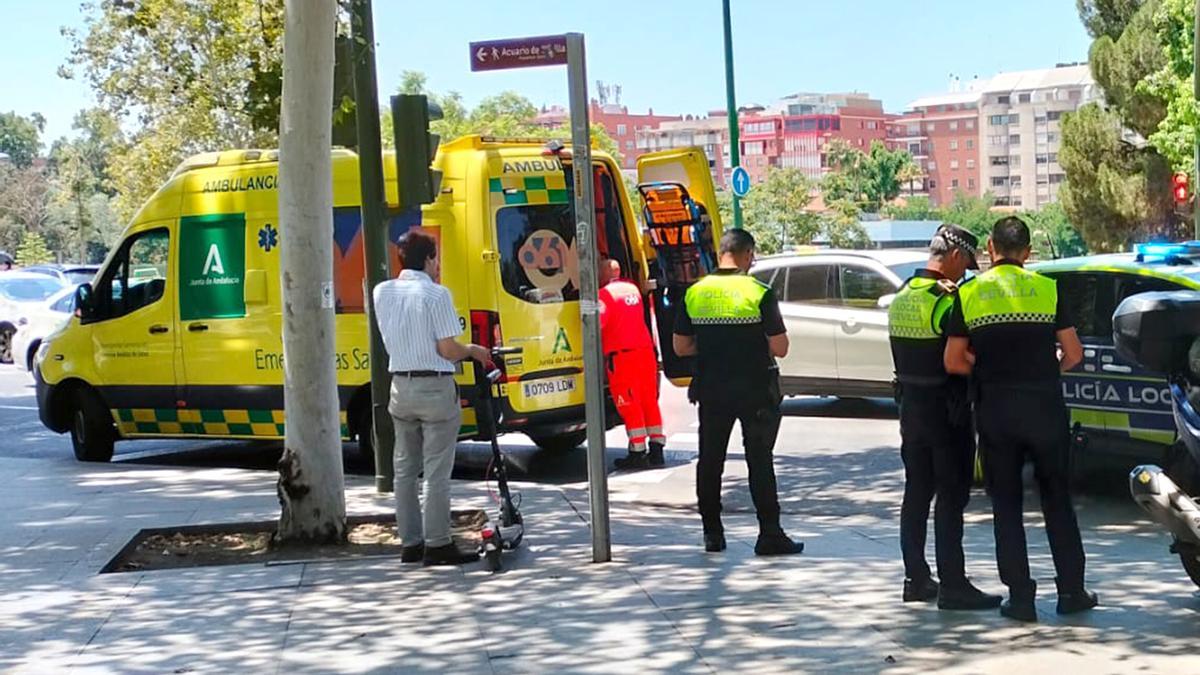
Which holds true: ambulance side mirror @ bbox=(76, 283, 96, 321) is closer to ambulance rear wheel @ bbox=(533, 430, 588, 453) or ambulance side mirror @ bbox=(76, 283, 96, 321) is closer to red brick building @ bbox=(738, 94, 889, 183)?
ambulance rear wheel @ bbox=(533, 430, 588, 453)

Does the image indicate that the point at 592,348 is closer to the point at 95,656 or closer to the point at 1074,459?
the point at 95,656

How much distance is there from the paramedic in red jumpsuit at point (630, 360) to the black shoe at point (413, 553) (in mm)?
4319

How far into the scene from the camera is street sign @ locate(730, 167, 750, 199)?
89.0 feet

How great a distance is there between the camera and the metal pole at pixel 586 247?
24.3 ft

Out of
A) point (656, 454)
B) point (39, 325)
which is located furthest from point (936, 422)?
point (39, 325)

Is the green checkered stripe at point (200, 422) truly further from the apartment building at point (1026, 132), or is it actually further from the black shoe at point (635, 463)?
the apartment building at point (1026, 132)

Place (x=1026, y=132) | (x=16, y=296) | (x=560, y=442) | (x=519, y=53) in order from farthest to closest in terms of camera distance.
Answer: (x=1026, y=132)
(x=16, y=296)
(x=560, y=442)
(x=519, y=53)

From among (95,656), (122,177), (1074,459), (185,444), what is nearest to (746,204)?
(122,177)

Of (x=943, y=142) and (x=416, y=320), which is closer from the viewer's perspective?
(x=416, y=320)

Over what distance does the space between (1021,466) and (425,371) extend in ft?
9.94

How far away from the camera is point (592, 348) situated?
757cm

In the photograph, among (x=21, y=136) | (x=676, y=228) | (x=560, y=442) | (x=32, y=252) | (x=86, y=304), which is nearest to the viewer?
(x=676, y=228)

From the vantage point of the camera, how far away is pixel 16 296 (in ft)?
84.8

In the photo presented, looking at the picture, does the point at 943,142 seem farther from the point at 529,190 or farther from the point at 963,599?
the point at 963,599
